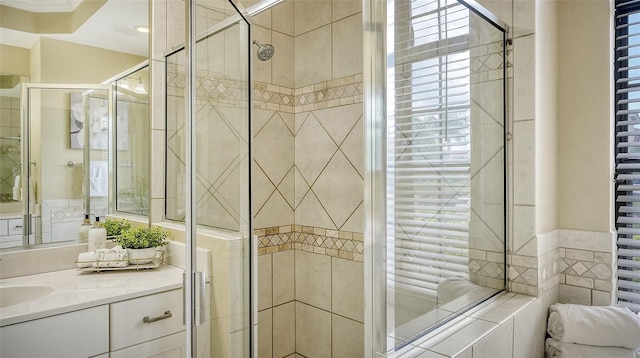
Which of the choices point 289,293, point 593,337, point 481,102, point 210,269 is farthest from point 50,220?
point 593,337

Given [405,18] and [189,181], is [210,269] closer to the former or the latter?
[189,181]

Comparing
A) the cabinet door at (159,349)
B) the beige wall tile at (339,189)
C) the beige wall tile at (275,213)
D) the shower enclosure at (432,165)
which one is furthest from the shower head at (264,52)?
the cabinet door at (159,349)

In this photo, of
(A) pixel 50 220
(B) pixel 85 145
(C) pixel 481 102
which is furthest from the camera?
(B) pixel 85 145

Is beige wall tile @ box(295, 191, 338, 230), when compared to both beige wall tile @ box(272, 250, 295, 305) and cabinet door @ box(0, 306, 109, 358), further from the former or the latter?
cabinet door @ box(0, 306, 109, 358)

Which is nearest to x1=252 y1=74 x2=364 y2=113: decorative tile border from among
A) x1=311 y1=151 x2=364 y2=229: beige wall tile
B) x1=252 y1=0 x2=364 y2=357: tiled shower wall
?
x1=252 y1=0 x2=364 y2=357: tiled shower wall

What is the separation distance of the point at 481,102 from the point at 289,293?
4.51ft

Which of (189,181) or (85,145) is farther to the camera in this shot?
(85,145)

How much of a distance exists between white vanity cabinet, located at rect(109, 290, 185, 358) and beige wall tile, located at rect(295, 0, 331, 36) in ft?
4.86

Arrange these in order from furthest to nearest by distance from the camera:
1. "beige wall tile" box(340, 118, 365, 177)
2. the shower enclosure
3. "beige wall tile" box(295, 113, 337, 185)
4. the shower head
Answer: "beige wall tile" box(295, 113, 337, 185) < "beige wall tile" box(340, 118, 365, 177) < the shower head < the shower enclosure

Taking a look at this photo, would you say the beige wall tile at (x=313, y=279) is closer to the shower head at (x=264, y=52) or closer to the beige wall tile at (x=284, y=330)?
the beige wall tile at (x=284, y=330)

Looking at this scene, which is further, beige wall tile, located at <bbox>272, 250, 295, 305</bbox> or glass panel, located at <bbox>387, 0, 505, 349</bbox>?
beige wall tile, located at <bbox>272, 250, 295, 305</bbox>

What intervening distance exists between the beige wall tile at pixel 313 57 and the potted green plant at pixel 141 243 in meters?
1.09

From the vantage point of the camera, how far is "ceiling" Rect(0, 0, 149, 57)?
1446 mm

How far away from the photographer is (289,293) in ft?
6.52
